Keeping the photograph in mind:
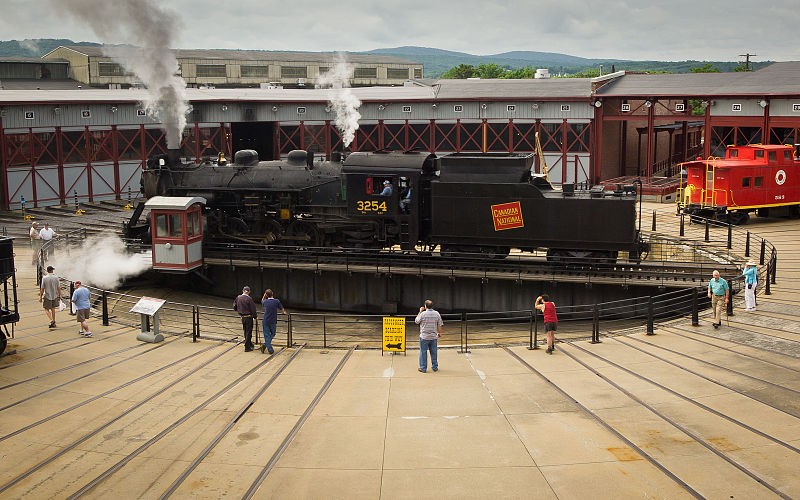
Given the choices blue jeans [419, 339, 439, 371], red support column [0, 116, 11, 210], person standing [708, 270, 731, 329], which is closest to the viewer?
blue jeans [419, 339, 439, 371]

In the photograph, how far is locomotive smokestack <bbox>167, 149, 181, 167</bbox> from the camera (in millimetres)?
30234

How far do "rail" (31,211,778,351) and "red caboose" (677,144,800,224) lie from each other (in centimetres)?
190

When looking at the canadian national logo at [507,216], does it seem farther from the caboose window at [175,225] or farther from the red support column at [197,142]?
the red support column at [197,142]

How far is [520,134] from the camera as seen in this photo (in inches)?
1884

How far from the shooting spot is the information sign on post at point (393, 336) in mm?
18172

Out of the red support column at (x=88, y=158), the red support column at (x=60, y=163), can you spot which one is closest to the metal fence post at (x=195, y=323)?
the red support column at (x=60, y=163)

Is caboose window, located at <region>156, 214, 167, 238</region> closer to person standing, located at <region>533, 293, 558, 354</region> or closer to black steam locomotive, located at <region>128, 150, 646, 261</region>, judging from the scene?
black steam locomotive, located at <region>128, 150, 646, 261</region>

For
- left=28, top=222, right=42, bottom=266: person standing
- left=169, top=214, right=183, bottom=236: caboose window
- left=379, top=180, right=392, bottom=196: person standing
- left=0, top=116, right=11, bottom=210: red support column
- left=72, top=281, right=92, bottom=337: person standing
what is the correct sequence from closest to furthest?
1. left=72, top=281, right=92, bottom=337: person standing
2. left=379, top=180, right=392, bottom=196: person standing
3. left=169, top=214, right=183, bottom=236: caboose window
4. left=28, top=222, right=42, bottom=266: person standing
5. left=0, top=116, right=11, bottom=210: red support column

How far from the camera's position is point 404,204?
2773cm

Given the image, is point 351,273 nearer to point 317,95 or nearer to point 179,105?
point 179,105

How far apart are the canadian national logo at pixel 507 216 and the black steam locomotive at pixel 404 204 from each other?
0.03 meters

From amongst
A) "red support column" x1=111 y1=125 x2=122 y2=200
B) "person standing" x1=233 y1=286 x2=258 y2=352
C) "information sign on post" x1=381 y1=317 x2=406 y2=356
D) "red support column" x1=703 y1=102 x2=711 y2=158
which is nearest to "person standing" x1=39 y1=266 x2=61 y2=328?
"person standing" x1=233 y1=286 x2=258 y2=352

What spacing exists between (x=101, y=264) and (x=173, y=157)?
4.85 m

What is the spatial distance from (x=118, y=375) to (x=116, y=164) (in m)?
31.6
